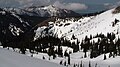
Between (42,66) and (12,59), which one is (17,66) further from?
(42,66)

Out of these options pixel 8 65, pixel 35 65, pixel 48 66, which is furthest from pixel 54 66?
pixel 8 65

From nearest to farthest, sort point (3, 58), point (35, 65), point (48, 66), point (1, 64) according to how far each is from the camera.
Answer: point (1, 64)
point (3, 58)
point (35, 65)
point (48, 66)

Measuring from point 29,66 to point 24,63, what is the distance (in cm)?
54

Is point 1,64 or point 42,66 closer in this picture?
point 1,64

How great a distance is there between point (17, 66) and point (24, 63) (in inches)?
60.9

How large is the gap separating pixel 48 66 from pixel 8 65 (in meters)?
4.88

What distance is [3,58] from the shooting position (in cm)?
1798

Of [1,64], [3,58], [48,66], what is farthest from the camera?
[48,66]

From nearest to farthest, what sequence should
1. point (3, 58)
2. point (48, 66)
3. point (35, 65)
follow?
point (3, 58) → point (35, 65) → point (48, 66)

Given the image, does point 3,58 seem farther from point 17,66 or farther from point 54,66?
point 54,66

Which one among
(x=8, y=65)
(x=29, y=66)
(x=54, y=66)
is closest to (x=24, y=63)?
(x=29, y=66)

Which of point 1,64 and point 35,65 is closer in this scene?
point 1,64

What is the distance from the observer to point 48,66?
21203 mm

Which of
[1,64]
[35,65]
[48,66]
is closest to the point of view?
[1,64]
